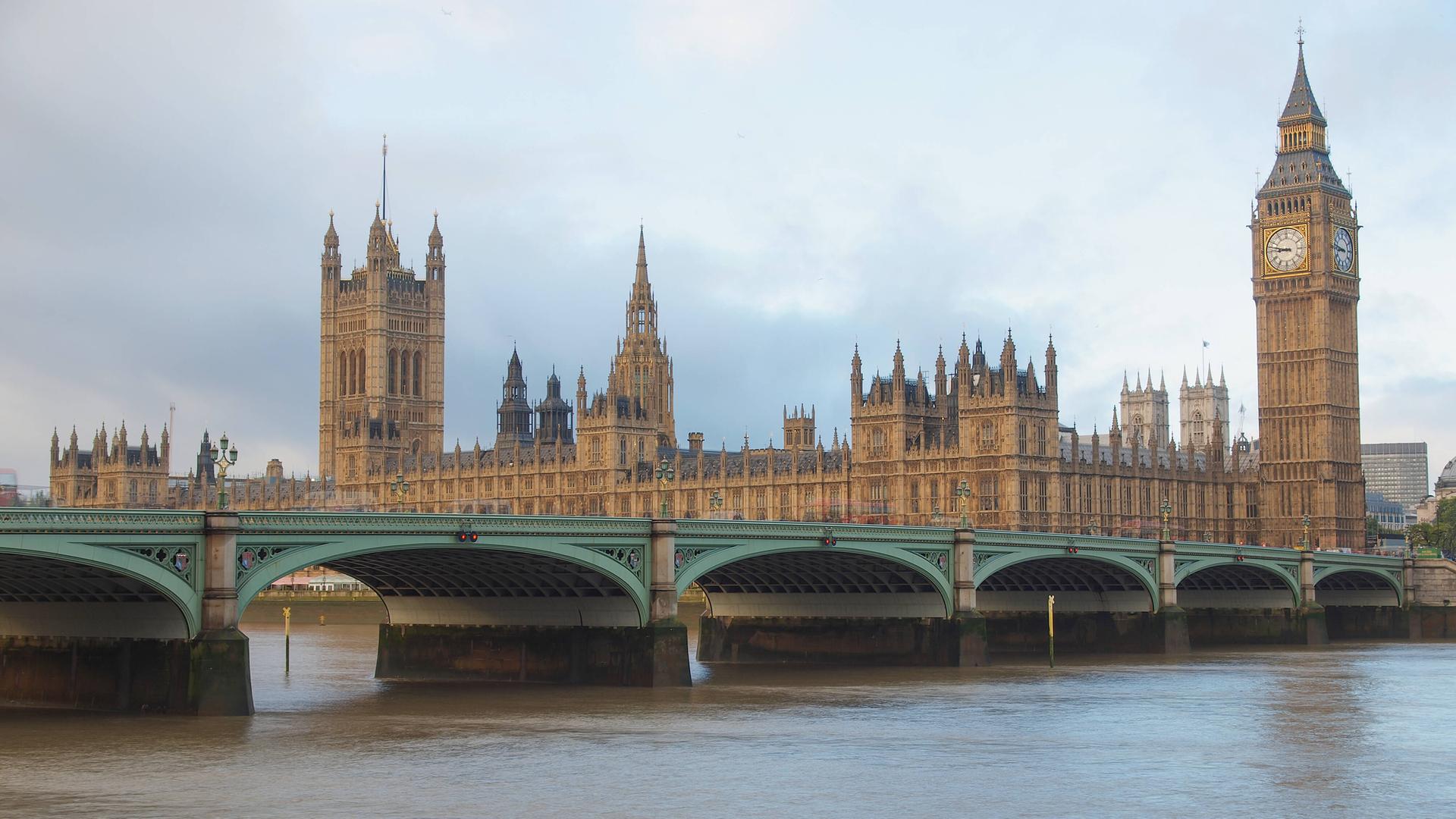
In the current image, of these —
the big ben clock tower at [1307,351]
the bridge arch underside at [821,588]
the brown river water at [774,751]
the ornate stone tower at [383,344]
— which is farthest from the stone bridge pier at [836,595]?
the ornate stone tower at [383,344]

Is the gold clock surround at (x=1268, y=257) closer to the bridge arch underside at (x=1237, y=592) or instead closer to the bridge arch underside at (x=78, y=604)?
the bridge arch underside at (x=1237, y=592)

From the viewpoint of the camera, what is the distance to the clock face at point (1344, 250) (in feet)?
402

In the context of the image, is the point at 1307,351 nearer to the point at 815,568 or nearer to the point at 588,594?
the point at 815,568

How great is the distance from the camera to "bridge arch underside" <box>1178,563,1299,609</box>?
306ft

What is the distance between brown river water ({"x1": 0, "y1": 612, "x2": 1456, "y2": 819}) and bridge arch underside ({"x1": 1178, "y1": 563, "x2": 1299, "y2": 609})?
26.3 meters

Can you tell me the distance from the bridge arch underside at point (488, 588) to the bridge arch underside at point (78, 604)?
551cm

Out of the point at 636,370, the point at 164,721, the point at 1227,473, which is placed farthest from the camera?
the point at 636,370

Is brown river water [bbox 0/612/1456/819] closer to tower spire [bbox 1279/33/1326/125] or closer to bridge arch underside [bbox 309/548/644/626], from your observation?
bridge arch underside [bbox 309/548/644/626]

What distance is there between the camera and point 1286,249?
12288 centimetres

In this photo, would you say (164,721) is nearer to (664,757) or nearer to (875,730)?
(664,757)

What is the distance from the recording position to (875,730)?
1962 inches

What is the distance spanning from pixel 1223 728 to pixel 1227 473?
7651cm

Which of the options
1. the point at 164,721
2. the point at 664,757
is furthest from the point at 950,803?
the point at 164,721

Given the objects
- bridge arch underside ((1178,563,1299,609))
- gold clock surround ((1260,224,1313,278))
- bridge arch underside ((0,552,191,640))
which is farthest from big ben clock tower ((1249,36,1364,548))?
bridge arch underside ((0,552,191,640))
